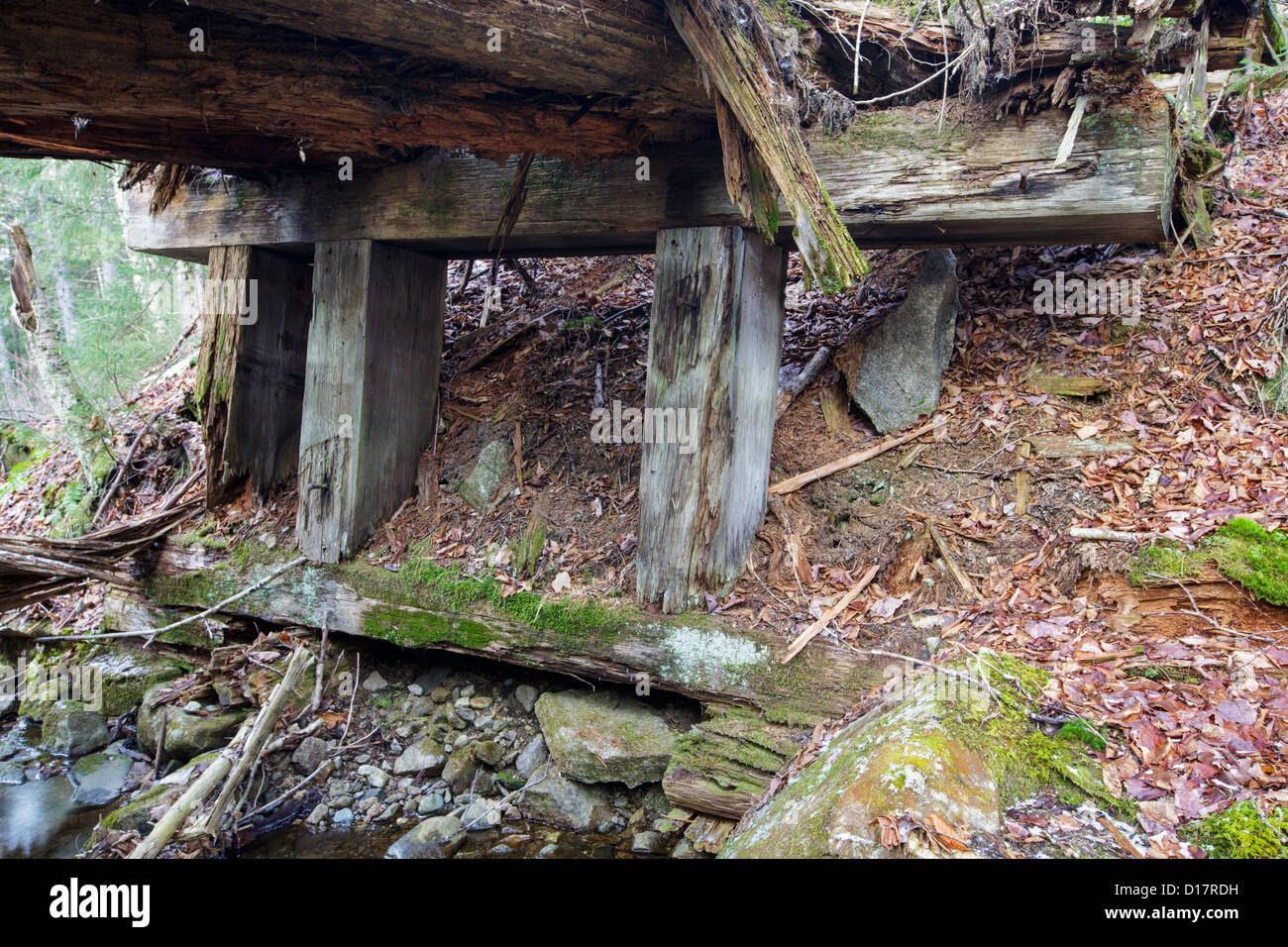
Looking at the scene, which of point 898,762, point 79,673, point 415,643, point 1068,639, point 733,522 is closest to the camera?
point 898,762

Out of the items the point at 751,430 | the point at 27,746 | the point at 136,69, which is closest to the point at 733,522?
the point at 751,430

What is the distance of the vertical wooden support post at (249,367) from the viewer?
226 inches

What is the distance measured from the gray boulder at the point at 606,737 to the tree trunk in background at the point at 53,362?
16.1 feet

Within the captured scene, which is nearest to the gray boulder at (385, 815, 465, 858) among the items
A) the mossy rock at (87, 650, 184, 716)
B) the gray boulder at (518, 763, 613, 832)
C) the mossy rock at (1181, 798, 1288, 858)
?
the gray boulder at (518, 763, 613, 832)

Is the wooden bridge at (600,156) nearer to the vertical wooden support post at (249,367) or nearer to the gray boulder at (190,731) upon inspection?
the vertical wooden support post at (249,367)

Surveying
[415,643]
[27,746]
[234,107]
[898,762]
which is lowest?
[27,746]

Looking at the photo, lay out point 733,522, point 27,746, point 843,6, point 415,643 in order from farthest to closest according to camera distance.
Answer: point 27,746 < point 415,643 < point 733,522 < point 843,6

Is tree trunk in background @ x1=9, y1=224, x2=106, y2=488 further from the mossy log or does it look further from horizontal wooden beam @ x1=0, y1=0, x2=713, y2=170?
horizontal wooden beam @ x1=0, y1=0, x2=713, y2=170

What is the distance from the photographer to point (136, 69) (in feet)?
10.8

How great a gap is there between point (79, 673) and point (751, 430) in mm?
5267

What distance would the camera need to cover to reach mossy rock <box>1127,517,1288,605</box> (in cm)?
336

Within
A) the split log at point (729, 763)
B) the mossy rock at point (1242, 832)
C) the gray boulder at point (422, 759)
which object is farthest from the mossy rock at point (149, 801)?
the mossy rock at point (1242, 832)

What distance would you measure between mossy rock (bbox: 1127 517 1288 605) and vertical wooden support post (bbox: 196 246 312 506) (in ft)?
18.1
